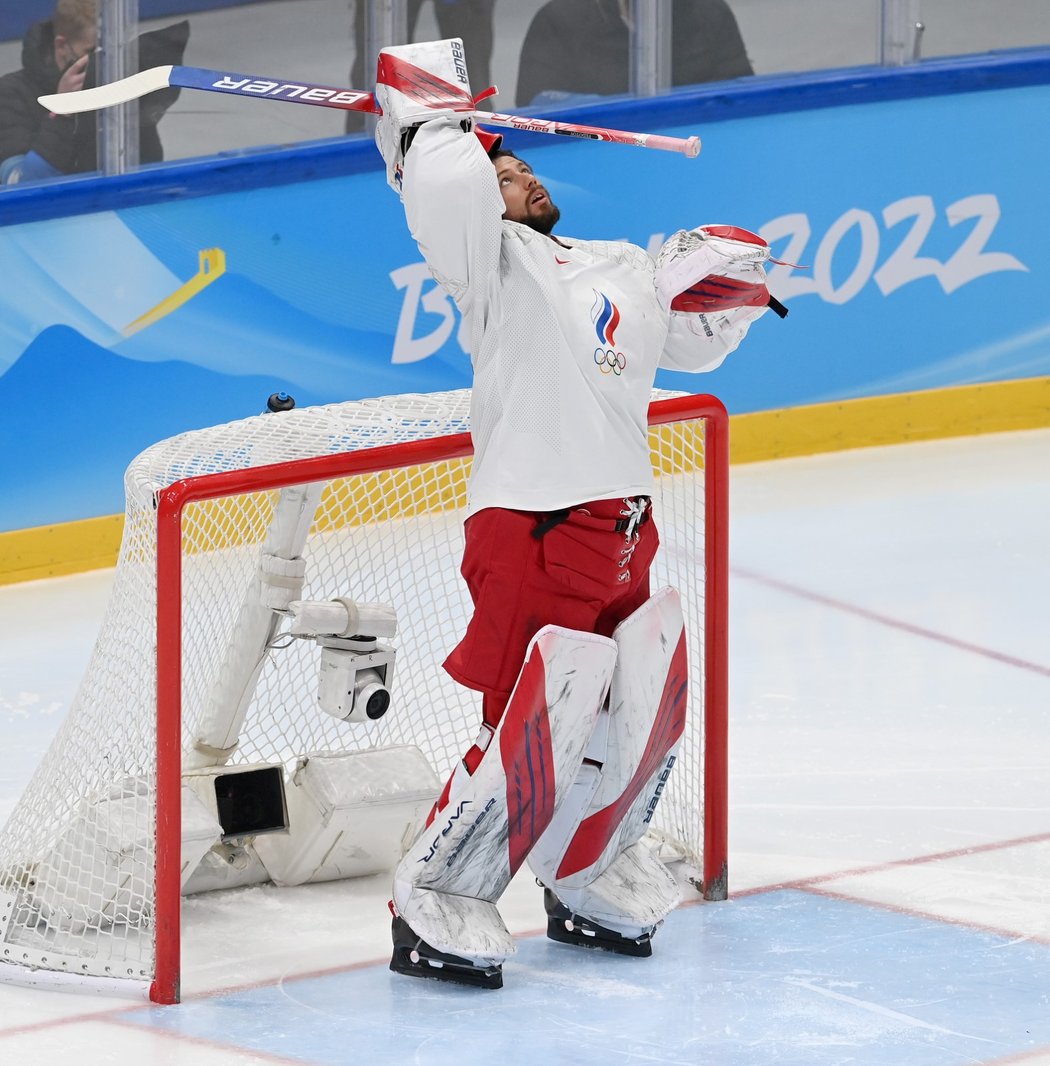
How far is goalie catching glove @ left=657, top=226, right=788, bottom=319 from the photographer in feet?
11.7

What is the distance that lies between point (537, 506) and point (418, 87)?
0.64 meters

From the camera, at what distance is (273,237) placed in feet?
20.7

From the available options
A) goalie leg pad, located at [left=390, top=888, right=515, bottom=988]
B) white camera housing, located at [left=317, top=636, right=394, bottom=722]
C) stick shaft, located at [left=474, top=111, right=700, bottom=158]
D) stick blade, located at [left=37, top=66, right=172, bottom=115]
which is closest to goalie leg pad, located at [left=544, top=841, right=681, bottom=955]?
goalie leg pad, located at [left=390, top=888, right=515, bottom=988]

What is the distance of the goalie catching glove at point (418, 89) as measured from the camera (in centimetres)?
336

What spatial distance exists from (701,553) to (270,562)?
86 cm

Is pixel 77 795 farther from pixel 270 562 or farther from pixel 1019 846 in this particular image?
pixel 1019 846

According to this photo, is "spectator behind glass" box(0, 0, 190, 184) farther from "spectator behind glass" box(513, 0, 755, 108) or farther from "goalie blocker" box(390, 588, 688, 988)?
"goalie blocker" box(390, 588, 688, 988)

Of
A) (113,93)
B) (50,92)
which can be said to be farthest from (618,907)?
(50,92)

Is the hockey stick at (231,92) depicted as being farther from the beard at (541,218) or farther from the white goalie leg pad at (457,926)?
the white goalie leg pad at (457,926)

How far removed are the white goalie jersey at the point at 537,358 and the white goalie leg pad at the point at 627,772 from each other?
0.24 meters

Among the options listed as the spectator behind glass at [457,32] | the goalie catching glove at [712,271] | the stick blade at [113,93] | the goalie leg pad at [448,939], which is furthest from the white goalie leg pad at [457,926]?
the spectator behind glass at [457,32]

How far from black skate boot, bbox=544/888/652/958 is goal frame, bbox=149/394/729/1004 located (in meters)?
0.31

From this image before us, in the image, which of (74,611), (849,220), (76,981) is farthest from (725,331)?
(849,220)

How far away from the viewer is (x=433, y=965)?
11.6ft
